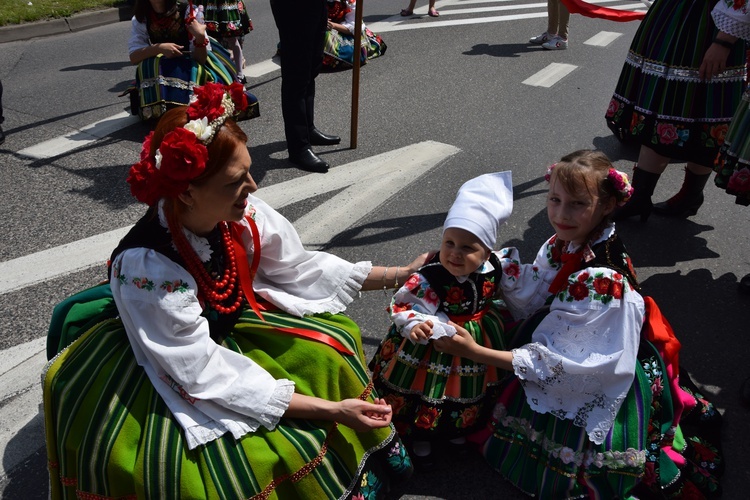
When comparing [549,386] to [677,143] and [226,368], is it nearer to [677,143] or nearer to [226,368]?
[226,368]

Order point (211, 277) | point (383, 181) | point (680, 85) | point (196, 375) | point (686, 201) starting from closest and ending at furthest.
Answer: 1. point (196, 375)
2. point (211, 277)
3. point (680, 85)
4. point (686, 201)
5. point (383, 181)

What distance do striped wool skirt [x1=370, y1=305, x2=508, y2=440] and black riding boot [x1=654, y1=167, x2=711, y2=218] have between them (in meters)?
2.30

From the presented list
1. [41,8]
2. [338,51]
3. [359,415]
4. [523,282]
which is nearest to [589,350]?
[523,282]

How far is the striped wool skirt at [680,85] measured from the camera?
3611mm

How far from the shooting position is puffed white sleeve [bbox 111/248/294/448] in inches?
77.0

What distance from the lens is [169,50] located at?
518 cm

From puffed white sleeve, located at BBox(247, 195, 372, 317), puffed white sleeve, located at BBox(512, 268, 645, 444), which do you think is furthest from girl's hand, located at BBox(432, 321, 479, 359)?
puffed white sleeve, located at BBox(247, 195, 372, 317)

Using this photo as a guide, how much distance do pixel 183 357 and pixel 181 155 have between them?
576 mm

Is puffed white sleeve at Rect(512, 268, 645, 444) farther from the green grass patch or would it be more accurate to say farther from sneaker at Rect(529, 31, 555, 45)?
the green grass patch

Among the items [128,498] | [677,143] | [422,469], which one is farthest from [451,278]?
[677,143]

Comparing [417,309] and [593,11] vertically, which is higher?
[593,11]

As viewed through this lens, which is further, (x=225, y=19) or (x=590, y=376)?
(x=225, y=19)

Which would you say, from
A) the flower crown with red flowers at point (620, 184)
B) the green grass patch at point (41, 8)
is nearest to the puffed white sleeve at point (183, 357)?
the flower crown with red flowers at point (620, 184)

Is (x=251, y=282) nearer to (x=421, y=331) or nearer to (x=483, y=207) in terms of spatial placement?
(x=421, y=331)
